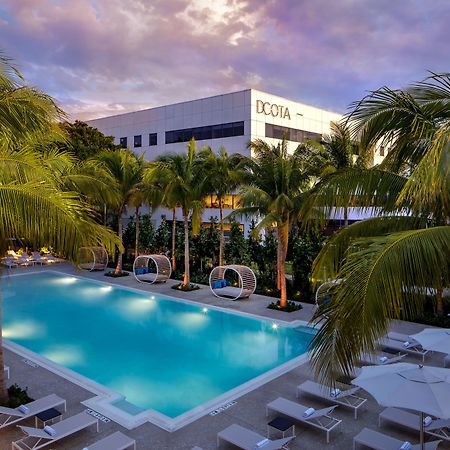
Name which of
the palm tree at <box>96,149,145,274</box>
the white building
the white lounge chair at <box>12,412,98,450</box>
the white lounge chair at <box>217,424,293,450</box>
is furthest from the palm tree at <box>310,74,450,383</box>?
the white building

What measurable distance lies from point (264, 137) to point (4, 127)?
27.5 meters

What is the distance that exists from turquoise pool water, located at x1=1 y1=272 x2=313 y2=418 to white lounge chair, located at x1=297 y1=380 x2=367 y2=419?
230 cm

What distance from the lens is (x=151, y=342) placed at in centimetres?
1308

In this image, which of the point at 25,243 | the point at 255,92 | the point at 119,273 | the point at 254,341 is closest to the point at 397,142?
the point at 25,243

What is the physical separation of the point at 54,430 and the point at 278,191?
1037 cm

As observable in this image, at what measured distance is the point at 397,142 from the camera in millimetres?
6547

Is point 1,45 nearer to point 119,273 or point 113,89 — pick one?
point 119,273

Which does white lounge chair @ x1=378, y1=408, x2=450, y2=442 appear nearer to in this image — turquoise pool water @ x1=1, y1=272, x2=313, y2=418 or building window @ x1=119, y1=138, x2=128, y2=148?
turquoise pool water @ x1=1, y1=272, x2=313, y2=418

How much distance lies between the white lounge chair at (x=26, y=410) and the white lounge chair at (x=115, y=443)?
142cm

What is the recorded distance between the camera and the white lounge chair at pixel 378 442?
6.23m

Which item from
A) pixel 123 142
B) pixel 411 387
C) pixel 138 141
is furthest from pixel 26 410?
pixel 123 142

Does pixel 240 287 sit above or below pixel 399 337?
above

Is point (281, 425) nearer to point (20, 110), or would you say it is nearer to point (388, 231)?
point (388, 231)

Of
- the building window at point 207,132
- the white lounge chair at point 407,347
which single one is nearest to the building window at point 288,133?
the building window at point 207,132
